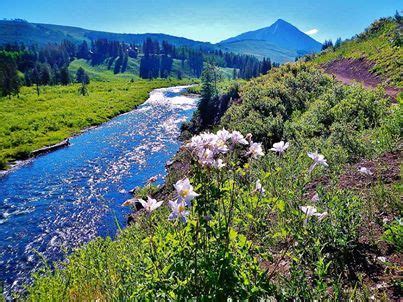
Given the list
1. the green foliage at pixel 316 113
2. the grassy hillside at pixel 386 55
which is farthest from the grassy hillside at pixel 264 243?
the grassy hillside at pixel 386 55

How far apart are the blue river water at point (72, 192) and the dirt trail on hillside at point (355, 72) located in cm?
1764

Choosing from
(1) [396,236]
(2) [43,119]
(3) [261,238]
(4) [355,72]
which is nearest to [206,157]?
(3) [261,238]

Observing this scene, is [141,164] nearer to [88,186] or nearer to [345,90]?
[88,186]

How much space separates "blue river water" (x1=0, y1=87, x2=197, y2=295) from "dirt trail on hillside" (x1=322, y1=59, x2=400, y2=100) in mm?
17644

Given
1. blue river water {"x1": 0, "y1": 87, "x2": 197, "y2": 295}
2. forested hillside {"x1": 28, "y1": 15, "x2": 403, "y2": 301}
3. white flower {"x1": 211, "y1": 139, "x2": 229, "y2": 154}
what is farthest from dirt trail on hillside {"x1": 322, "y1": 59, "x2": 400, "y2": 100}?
white flower {"x1": 211, "y1": 139, "x2": 229, "y2": 154}

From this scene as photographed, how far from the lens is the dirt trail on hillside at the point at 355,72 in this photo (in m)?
25.0

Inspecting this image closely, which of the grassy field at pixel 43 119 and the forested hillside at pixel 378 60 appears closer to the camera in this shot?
the forested hillside at pixel 378 60

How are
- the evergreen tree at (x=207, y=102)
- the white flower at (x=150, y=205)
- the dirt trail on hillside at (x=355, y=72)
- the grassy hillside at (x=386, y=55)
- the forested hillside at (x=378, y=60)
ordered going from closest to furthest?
the white flower at (x=150, y=205) → the grassy hillside at (x=386, y=55) → the forested hillside at (x=378, y=60) → the dirt trail on hillside at (x=355, y=72) → the evergreen tree at (x=207, y=102)

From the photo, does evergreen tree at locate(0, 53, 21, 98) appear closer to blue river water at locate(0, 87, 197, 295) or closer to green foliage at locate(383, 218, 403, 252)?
blue river water at locate(0, 87, 197, 295)

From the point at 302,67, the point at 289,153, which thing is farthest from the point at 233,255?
the point at 302,67

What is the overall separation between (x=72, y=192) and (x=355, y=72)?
28.2 meters

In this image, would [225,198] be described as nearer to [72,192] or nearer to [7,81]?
[72,192]

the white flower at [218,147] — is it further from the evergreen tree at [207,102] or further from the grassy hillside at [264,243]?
the evergreen tree at [207,102]

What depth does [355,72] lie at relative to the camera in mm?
32500
